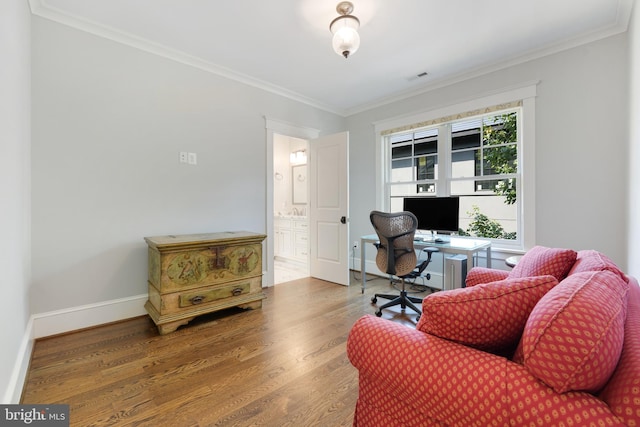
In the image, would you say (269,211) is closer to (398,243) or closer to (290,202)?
(398,243)

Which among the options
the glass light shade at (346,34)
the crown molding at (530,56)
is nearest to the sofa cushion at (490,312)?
the glass light shade at (346,34)

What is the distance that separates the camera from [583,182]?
8.82 ft

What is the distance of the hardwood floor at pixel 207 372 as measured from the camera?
1.48 m

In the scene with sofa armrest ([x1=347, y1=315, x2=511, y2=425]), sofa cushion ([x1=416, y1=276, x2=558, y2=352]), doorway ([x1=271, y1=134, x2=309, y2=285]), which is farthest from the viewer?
doorway ([x1=271, y1=134, x2=309, y2=285])

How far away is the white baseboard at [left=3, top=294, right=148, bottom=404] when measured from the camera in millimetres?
1900

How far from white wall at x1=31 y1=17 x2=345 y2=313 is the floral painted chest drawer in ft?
1.17

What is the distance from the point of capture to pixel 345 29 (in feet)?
7.32

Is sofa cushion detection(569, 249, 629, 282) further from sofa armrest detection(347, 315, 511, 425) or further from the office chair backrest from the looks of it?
the office chair backrest

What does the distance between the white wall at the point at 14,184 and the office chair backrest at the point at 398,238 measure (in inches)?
103

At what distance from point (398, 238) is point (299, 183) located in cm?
366

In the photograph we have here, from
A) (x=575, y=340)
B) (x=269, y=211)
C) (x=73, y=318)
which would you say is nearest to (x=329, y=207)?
(x=269, y=211)

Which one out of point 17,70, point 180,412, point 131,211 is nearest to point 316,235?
point 131,211

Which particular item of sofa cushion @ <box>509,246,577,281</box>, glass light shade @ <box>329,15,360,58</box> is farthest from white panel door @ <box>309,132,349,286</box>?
sofa cushion @ <box>509,246,577,281</box>

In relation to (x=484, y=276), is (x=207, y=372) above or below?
below
